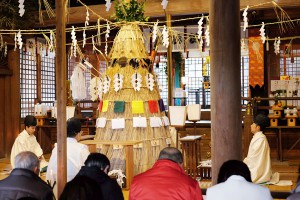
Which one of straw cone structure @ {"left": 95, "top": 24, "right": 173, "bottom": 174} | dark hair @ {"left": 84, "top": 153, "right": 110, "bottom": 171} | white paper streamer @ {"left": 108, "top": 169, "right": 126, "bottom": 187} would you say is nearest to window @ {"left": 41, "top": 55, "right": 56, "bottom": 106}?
straw cone structure @ {"left": 95, "top": 24, "right": 173, "bottom": 174}

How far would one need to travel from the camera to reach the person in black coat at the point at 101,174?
3586 millimetres

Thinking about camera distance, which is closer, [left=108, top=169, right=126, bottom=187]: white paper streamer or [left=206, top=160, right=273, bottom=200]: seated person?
[left=206, top=160, right=273, bottom=200]: seated person

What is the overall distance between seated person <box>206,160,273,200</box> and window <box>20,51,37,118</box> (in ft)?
37.3

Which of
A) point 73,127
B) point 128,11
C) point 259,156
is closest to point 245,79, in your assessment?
point 259,156

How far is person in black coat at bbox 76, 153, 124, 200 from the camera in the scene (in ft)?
11.8

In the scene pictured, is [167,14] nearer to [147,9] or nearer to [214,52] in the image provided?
[147,9]

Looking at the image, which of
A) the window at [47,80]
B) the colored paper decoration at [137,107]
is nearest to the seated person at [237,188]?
the colored paper decoration at [137,107]

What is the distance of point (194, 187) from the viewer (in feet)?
11.7

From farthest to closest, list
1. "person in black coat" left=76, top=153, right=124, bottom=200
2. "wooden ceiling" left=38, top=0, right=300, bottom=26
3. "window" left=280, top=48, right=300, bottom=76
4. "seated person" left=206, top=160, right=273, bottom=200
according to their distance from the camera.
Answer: "window" left=280, top=48, right=300, bottom=76 → "wooden ceiling" left=38, top=0, right=300, bottom=26 → "person in black coat" left=76, top=153, right=124, bottom=200 → "seated person" left=206, top=160, right=273, bottom=200

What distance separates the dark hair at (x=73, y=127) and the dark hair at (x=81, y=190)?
2088 millimetres

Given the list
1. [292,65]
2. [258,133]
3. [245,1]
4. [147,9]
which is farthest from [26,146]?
[292,65]

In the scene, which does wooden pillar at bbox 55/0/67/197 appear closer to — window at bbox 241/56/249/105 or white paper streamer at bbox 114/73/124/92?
white paper streamer at bbox 114/73/124/92

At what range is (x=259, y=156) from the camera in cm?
867

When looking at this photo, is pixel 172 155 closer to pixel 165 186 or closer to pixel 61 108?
pixel 165 186
